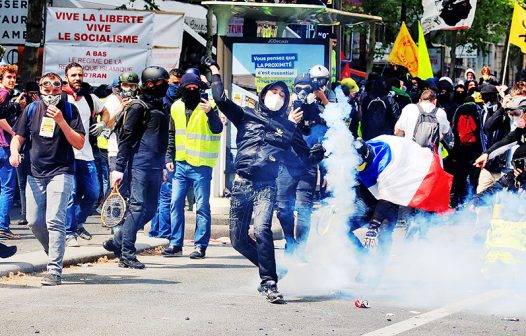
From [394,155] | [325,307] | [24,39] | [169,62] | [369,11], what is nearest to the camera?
[325,307]

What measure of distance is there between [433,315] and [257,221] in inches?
61.4

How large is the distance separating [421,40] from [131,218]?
31.7 feet

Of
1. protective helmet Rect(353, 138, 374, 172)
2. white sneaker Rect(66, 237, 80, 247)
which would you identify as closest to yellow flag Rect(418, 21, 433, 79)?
white sneaker Rect(66, 237, 80, 247)

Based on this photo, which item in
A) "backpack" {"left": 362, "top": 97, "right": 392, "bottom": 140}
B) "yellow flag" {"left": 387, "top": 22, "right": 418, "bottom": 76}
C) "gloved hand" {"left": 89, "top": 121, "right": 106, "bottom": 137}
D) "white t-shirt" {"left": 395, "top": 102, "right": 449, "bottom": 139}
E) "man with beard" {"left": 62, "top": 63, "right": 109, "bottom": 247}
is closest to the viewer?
"gloved hand" {"left": 89, "top": 121, "right": 106, "bottom": 137}

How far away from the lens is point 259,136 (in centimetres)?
974

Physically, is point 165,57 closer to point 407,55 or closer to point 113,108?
point 113,108

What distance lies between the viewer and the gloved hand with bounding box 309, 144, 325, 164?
32.0 ft

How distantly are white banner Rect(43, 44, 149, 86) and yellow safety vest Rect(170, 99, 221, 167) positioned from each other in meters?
5.88

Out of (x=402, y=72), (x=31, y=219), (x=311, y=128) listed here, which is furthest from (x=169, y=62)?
(x=31, y=219)

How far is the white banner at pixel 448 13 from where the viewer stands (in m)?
24.6

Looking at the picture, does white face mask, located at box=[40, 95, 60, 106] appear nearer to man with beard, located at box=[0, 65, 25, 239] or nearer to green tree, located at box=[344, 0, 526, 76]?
man with beard, located at box=[0, 65, 25, 239]

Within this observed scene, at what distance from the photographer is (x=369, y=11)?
4081 cm

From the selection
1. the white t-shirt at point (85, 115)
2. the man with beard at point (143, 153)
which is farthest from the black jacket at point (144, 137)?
the white t-shirt at point (85, 115)

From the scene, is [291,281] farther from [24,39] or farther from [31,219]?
[24,39]
